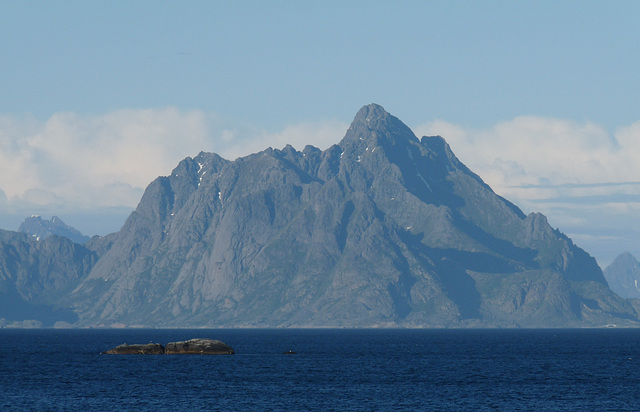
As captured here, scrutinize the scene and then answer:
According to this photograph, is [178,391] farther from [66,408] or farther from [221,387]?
[66,408]

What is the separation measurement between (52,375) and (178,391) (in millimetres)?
42172

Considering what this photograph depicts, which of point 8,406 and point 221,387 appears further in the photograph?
point 221,387

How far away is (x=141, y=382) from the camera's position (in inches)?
6407

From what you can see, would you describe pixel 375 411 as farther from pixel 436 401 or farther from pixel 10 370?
pixel 10 370

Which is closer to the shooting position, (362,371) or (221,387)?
(221,387)

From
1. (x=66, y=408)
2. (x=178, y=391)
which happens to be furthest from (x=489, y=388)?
(x=66, y=408)

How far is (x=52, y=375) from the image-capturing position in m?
180

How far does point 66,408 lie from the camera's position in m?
128

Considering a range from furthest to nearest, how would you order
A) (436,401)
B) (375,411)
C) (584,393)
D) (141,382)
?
(141,382) → (584,393) → (436,401) → (375,411)

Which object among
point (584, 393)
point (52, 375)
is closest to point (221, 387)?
point (52, 375)

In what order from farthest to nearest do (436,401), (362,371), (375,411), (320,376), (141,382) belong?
(362,371)
(320,376)
(141,382)
(436,401)
(375,411)

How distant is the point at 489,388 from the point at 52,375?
80461mm

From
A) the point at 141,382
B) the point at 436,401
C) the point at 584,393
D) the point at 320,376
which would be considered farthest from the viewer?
the point at 320,376

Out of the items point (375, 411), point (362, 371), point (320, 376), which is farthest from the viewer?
point (362, 371)
